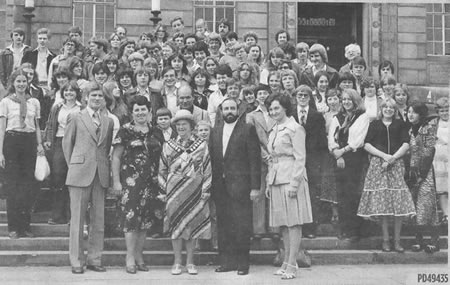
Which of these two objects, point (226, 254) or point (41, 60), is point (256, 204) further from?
point (41, 60)

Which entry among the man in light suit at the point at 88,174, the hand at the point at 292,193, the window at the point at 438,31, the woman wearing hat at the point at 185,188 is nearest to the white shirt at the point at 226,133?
the woman wearing hat at the point at 185,188

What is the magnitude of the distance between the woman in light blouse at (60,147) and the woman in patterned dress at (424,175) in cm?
312

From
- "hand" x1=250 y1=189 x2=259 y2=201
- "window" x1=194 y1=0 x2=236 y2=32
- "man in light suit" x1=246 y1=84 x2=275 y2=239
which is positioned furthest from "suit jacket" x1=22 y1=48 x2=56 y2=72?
"window" x1=194 y1=0 x2=236 y2=32

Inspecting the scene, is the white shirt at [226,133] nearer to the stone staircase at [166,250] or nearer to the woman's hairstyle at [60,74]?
the stone staircase at [166,250]

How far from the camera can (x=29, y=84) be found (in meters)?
6.67

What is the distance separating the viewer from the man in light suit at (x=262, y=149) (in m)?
6.19

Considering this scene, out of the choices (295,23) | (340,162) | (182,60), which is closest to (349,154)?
(340,162)

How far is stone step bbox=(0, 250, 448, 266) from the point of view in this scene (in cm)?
609

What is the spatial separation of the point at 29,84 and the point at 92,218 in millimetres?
1591

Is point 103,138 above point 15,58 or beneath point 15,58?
beneath

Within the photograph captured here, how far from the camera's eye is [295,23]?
40.5 ft

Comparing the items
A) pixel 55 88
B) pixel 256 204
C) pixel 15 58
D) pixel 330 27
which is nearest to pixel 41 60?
pixel 15 58

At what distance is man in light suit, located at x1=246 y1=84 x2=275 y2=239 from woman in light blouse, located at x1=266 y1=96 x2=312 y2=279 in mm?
291

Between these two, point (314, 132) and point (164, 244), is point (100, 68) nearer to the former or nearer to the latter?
point (164, 244)
